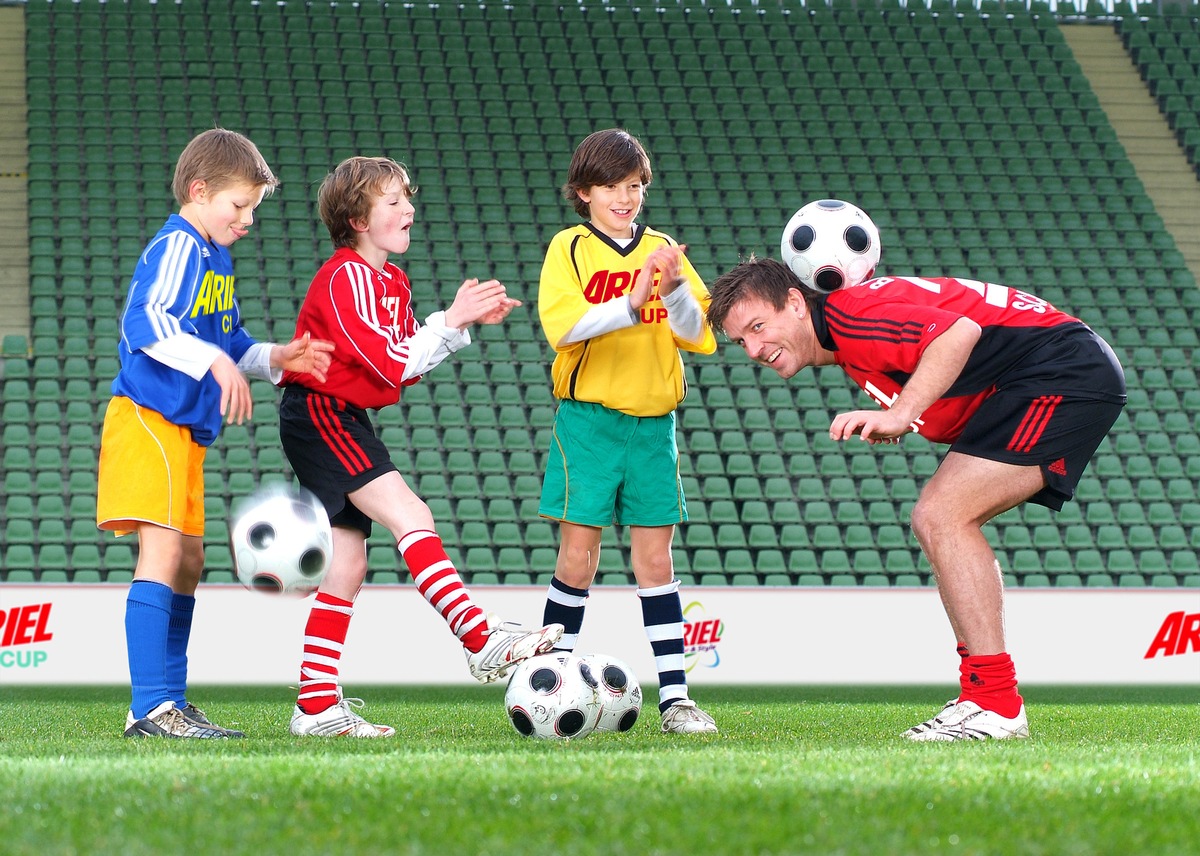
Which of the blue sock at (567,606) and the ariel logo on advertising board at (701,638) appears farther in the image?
the ariel logo on advertising board at (701,638)

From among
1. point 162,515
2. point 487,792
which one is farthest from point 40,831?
point 162,515

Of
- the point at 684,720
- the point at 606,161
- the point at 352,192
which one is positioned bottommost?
the point at 684,720

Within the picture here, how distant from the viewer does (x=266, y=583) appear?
3500mm

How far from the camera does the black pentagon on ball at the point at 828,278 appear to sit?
418cm

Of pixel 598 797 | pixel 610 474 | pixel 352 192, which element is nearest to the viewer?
pixel 598 797

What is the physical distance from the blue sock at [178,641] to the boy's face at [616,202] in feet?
5.64

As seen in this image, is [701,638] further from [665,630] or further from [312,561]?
[312,561]

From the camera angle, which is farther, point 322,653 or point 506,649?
point 322,653

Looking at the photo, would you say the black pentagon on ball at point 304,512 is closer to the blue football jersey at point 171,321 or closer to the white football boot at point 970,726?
the blue football jersey at point 171,321

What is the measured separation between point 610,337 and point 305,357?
3.35 feet

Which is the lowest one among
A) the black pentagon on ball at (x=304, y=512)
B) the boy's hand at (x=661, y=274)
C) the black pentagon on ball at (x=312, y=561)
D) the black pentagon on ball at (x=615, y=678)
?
the black pentagon on ball at (x=615, y=678)

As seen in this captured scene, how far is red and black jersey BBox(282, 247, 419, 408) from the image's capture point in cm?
371

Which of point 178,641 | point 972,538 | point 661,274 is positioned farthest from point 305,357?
point 972,538

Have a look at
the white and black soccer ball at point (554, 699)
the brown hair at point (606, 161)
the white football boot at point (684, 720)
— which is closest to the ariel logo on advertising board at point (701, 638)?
the white football boot at point (684, 720)
